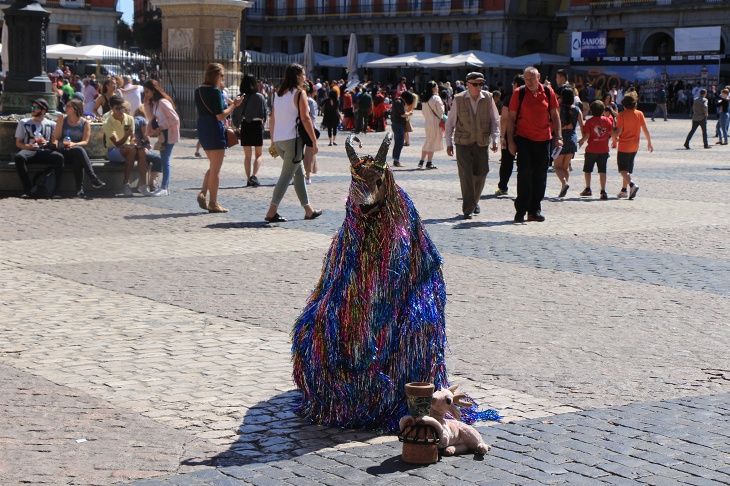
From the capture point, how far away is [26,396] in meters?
5.55

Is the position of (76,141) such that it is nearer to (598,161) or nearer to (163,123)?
(163,123)

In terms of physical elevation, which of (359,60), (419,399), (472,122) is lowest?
(419,399)

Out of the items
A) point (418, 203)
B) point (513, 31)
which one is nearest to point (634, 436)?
point (418, 203)

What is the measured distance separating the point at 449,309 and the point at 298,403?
2.48 metres

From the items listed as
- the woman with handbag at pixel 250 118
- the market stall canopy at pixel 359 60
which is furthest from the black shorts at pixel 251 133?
the market stall canopy at pixel 359 60

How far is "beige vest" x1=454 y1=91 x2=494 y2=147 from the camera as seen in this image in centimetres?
1295

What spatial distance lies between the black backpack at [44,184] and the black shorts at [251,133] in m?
2.78

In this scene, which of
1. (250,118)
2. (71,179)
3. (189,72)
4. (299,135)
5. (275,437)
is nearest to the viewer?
(275,437)

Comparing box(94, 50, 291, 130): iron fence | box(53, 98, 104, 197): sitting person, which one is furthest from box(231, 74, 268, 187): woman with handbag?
box(94, 50, 291, 130): iron fence

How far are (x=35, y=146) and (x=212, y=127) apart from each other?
8.79 feet

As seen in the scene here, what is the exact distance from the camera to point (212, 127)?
13250 millimetres

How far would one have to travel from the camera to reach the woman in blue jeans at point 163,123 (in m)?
15.1

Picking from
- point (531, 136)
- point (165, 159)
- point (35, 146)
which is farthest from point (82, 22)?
point (531, 136)

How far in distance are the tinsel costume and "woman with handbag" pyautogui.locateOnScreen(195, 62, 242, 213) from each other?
808 centimetres
